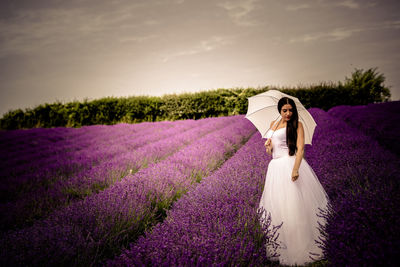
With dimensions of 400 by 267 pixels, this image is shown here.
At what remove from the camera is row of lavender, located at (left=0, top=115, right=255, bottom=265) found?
1.62 meters

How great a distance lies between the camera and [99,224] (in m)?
2.04

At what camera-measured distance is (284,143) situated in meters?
2.36

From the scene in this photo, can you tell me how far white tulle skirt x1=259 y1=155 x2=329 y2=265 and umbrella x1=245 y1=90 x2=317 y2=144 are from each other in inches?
21.5

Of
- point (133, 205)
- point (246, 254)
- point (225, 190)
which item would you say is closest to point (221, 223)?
point (246, 254)

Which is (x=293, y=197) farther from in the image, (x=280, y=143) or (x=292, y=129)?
(x=292, y=129)

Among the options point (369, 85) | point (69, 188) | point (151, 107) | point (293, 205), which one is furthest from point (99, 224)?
point (369, 85)

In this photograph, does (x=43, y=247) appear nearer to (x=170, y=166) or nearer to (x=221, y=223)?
(x=221, y=223)

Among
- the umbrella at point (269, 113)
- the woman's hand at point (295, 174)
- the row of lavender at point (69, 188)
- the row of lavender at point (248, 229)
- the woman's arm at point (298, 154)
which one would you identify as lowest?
the row of lavender at point (69, 188)

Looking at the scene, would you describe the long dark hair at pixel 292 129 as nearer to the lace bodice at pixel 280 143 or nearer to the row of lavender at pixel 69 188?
the lace bodice at pixel 280 143

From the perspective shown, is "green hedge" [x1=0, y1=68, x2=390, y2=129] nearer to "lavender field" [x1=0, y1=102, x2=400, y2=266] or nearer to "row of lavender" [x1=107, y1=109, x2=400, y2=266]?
"lavender field" [x1=0, y1=102, x2=400, y2=266]

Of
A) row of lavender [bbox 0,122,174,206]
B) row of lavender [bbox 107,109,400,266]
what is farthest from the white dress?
row of lavender [bbox 0,122,174,206]

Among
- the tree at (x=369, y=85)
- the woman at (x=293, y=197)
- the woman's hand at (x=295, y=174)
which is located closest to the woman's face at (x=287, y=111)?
the woman at (x=293, y=197)

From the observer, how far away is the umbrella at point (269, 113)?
2.62 m

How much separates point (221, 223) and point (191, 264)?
0.51 m
